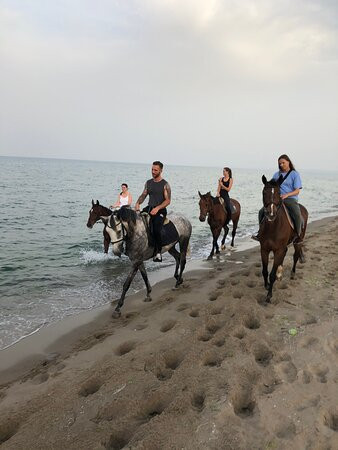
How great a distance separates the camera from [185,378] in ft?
13.3

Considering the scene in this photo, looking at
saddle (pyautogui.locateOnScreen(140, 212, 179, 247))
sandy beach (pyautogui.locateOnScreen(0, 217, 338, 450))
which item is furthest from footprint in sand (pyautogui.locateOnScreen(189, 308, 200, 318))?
saddle (pyautogui.locateOnScreen(140, 212, 179, 247))

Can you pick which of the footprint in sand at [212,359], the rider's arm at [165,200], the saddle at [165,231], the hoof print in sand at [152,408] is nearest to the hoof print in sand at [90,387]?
the hoof print in sand at [152,408]

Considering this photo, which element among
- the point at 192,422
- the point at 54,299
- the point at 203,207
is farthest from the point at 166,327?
the point at 203,207

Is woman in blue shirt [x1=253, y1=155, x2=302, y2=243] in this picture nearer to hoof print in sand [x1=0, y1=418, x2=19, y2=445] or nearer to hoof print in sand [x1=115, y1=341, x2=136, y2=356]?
hoof print in sand [x1=115, y1=341, x2=136, y2=356]

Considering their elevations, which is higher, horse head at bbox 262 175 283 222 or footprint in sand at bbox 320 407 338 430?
horse head at bbox 262 175 283 222

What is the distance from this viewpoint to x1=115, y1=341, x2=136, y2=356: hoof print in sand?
17.2 ft

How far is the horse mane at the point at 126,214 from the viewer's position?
6820mm

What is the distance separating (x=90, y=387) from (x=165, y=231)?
181 inches

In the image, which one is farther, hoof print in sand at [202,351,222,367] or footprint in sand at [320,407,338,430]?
hoof print in sand at [202,351,222,367]

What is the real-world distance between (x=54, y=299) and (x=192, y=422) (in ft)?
21.8

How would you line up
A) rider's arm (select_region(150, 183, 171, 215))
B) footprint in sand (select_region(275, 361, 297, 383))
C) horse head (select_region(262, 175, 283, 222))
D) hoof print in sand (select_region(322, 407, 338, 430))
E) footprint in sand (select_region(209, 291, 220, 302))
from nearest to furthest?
hoof print in sand (select_region(322, 407, 338, 430)), footprint in sand (select_region(275, 361, 297, 383)), horse head (select_region(262, 175, 283, 222)), footprint in sand (select_region(209, 291, 220, 302)), rider's arm (select_region(150, 183, 171, 215))

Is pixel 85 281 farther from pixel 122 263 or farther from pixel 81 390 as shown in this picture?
pixel 81 390

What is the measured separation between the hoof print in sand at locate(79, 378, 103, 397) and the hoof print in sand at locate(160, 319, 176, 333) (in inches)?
72.3

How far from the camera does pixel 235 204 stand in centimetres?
1523
